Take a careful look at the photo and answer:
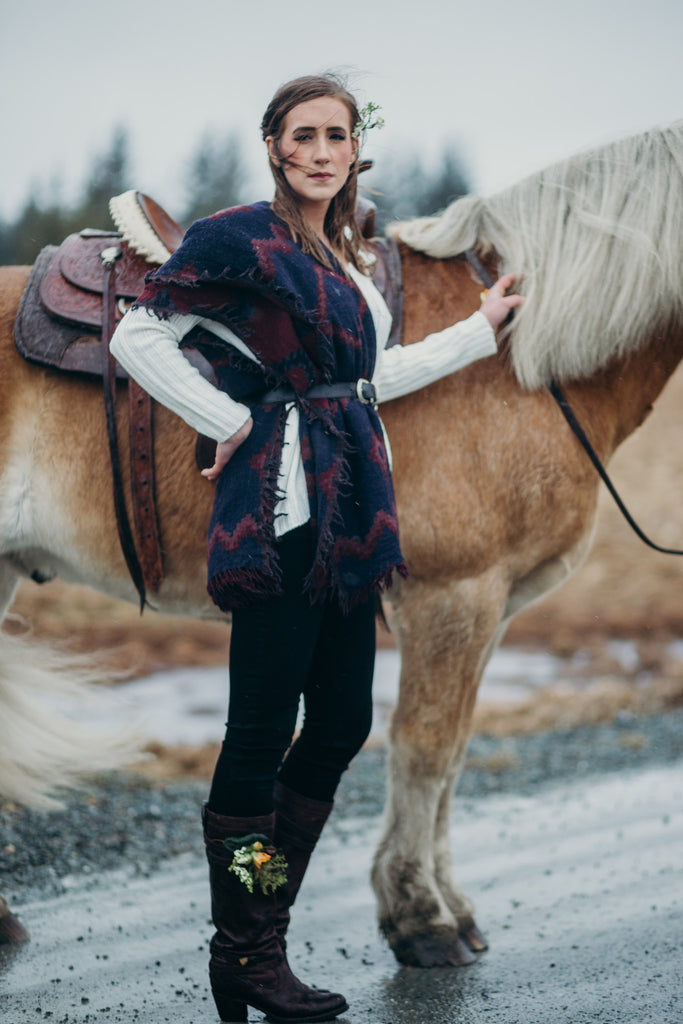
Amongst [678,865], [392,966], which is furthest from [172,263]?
[678,865]

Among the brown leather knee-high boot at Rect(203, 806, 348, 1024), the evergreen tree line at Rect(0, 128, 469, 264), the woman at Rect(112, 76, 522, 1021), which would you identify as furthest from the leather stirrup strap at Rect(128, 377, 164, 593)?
the evergreen tree line at Rect(0, 128, 469, 264)

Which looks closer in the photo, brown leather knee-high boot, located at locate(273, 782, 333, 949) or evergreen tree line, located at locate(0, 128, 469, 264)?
brown leather knee-high boot, located at locate(273, 782, 333, 949)

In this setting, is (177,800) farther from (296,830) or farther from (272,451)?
(272,451)

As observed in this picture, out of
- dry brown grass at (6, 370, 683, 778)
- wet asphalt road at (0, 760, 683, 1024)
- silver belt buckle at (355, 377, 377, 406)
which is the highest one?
silver belt buckle at (355, 377, 377, 406)

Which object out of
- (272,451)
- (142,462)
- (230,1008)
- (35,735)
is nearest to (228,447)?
(272,451)

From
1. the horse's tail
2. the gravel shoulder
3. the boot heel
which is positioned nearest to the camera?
the boot heel

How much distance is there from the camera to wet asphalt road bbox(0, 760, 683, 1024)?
7.72 feet

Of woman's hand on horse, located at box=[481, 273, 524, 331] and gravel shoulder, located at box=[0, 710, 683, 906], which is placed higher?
woman's hand on horse, located at box=[481, 273, 524, 331]

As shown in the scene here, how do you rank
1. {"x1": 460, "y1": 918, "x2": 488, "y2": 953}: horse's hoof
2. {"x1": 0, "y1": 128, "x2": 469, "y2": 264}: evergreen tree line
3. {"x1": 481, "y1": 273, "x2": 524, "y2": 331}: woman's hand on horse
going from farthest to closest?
{"x1": 0, "y1": 128, "x2": 469, "y2": 264}: evergreen tree line < {"x1": 460, "y1": 918, "x2": 488, "y2": 953}: horse's hoof < {"x1": 481, "y1": 273, "x2": 524, "y2": 331}: woman's hand on horse

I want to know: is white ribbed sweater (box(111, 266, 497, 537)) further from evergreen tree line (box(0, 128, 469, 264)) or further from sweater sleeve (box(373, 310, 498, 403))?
evergreen tree line (box(0, 128, 469, 264))

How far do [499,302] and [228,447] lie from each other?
0.96 metres

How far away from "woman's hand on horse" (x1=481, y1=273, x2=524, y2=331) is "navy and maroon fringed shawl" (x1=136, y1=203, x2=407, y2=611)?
24.0 inches

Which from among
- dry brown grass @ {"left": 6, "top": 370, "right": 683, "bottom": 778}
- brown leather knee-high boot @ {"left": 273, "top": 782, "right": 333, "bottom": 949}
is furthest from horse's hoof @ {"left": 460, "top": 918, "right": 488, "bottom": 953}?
dry brown grass @ {"left": 6, "top": 370, "right": 683, "bottom": 778}

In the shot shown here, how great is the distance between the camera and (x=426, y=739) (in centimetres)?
266
